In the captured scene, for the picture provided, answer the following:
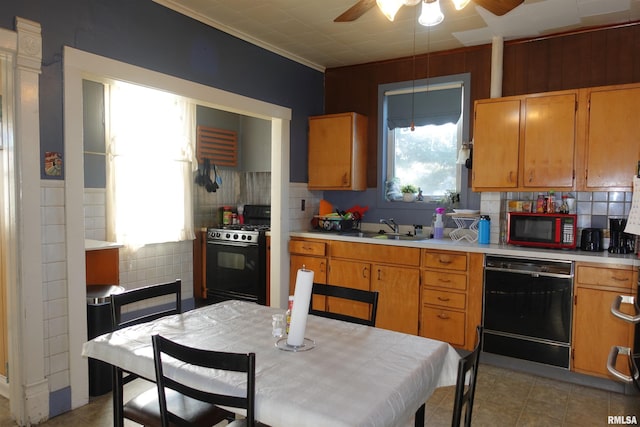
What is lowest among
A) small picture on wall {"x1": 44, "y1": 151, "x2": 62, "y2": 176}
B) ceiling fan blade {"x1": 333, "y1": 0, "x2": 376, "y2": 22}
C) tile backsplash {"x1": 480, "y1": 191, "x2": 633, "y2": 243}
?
tile backsplash {"x1": 480, "y1": 191, "x2": 633, "y2": 243}

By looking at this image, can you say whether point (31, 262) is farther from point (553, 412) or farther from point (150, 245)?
point (553, 412)

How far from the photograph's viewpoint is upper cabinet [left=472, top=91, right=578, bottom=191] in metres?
3.27

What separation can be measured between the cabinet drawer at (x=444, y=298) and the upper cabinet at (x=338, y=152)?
1315 mm

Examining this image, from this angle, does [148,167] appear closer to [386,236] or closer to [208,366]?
[386,236]

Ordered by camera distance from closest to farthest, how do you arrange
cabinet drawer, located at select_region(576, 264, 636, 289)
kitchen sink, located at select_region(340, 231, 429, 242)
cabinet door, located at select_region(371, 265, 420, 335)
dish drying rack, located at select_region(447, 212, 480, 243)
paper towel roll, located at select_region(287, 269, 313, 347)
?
paper towel roll, located at select_region(287, 269, 313, 347) < cabinet drawer, located at select_region(576, 264, 636, 289) < cabinet door, located at select_region(371, 265, 420, 335) < dish drying rack, located at select_region(447, 212, 480, 243) < kitchen sink, located at select_region(340, 231, 429, 242)

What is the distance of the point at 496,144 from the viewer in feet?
11.7

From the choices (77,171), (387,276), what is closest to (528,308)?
(387,276)

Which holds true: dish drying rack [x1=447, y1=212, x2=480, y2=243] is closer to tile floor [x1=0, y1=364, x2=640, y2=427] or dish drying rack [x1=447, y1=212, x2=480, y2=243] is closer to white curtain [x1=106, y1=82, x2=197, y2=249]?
tile floor [x1=0, y1=364, x2=640, y2=427]

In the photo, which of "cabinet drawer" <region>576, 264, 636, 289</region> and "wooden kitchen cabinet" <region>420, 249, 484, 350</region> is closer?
"cabinet drawer" <region>576, 264, 636, 289</region>

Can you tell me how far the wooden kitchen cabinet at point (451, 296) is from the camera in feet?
11.1

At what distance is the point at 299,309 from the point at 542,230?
8.08 ft

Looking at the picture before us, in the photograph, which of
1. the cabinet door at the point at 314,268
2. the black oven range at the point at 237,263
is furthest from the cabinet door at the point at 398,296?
the black oven range at the point at 237,263

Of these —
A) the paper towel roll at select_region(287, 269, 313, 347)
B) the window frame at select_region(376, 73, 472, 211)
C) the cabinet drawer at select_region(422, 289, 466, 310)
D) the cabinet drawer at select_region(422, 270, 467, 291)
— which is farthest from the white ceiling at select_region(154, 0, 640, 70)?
the paper towel roll at select_region(287, 269, 313, 347)

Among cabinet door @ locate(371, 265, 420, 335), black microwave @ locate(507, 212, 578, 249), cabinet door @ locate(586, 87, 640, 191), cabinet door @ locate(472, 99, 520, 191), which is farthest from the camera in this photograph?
cabinet door @ locate(371, 265, 420, 335)
